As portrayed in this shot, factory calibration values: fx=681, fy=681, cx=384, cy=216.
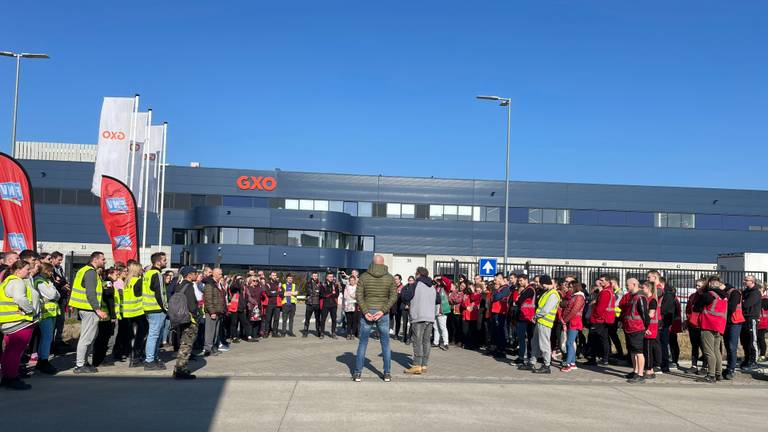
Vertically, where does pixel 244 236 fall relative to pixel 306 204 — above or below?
below

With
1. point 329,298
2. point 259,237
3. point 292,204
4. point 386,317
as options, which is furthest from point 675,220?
point 386,317

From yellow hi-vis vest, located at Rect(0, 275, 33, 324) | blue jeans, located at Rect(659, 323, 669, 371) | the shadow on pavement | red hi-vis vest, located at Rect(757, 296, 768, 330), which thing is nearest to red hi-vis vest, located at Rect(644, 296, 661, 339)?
blue jeans, located at Rect(659, 323, 669, 371)

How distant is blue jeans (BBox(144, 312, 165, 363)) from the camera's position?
1130 centimetres

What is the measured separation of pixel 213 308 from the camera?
43.8 feet

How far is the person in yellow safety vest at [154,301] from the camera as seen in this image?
11219 mm

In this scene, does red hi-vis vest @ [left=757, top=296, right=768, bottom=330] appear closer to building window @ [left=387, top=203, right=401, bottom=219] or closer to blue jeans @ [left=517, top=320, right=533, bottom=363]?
blue jeans @ [left=517, top=320, right=533, bottom=363]

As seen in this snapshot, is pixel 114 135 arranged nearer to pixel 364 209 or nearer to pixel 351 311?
pixel 351 311

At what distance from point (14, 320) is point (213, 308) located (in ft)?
14.7

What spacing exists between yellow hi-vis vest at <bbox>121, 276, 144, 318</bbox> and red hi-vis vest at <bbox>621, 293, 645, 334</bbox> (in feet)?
26.7

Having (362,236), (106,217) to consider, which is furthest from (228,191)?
(106,217)

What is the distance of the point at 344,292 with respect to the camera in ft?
62.6

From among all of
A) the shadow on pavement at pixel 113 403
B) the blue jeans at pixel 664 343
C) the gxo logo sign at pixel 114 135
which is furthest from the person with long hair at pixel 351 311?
the gxo logo sign at pixel 114 135

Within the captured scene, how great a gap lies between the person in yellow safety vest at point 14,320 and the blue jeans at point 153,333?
223 cm

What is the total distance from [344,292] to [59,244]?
136 feet
